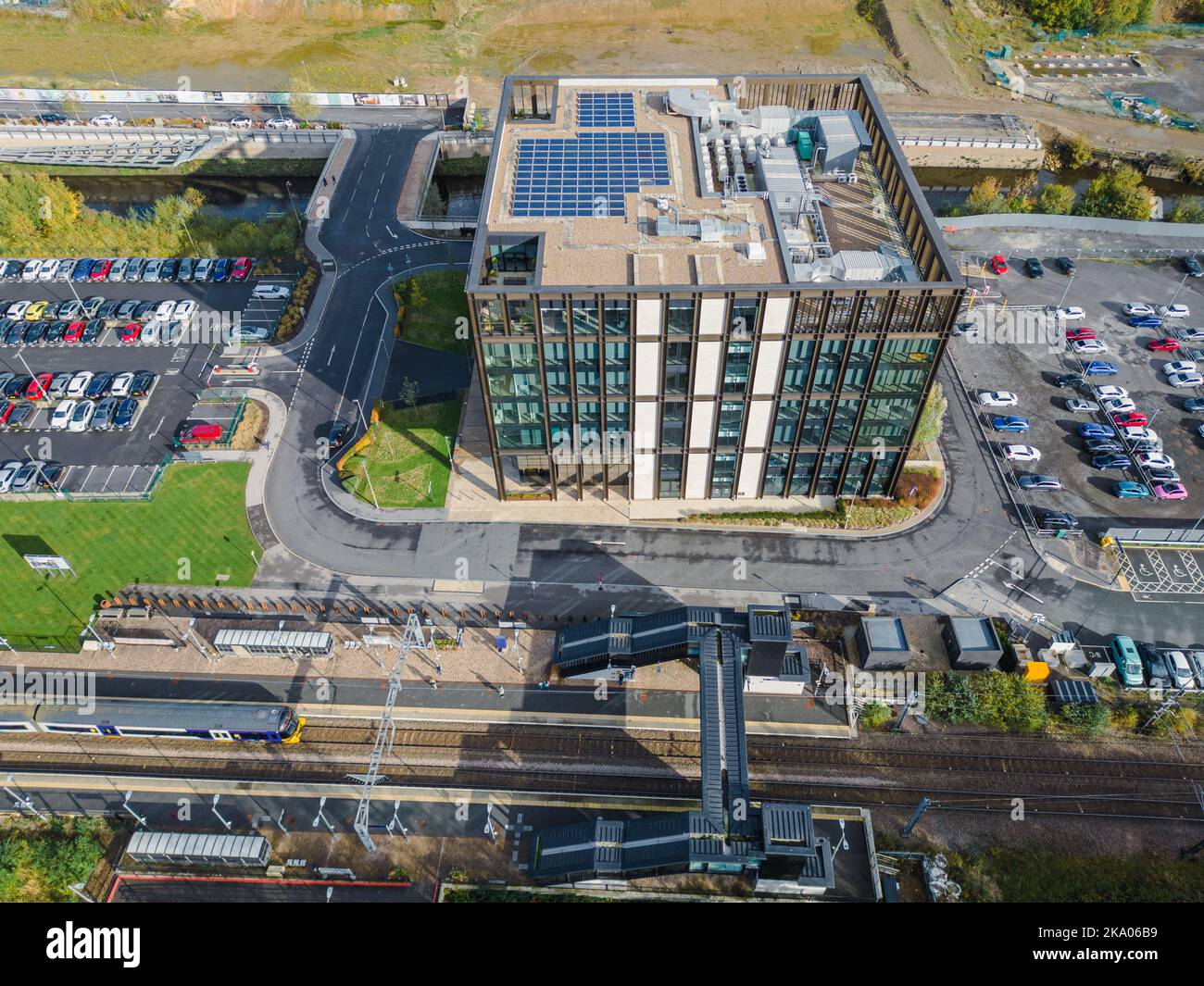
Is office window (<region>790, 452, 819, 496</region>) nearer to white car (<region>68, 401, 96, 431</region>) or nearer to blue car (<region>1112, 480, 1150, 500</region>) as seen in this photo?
blue car (<region>1112, 480, 1150, 500</region>)

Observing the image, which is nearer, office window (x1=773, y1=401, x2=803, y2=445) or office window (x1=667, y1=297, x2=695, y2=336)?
office window (x1=667, y1=297, x2=695, y2=336)

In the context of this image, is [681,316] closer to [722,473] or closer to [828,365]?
[828,365]

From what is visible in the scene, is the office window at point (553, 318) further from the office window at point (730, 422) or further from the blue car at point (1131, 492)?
the blue car at point (1131, 492)

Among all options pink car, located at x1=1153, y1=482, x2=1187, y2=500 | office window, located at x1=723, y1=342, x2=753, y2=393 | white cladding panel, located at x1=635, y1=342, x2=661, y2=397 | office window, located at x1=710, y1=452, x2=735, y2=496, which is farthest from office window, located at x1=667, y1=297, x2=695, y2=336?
pink car, located at x1=1153, y1=482, x2=1187, y2=500

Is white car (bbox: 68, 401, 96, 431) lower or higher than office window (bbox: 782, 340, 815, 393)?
lower

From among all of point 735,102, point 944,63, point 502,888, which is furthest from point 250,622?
point 944,63

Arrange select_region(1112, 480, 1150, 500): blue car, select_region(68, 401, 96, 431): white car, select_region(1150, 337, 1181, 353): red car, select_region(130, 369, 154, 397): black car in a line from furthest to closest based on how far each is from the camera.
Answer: select_region(1150, 337, 1181, 353): red car
select_region(130, 369, 154, 397): black car
select_region(68, 401, 96, 431): white car
select_region(1112, 480, 1150, 500): blue car

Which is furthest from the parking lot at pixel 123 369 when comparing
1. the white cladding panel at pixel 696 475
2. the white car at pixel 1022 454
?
the white car at pixel 1022 454
